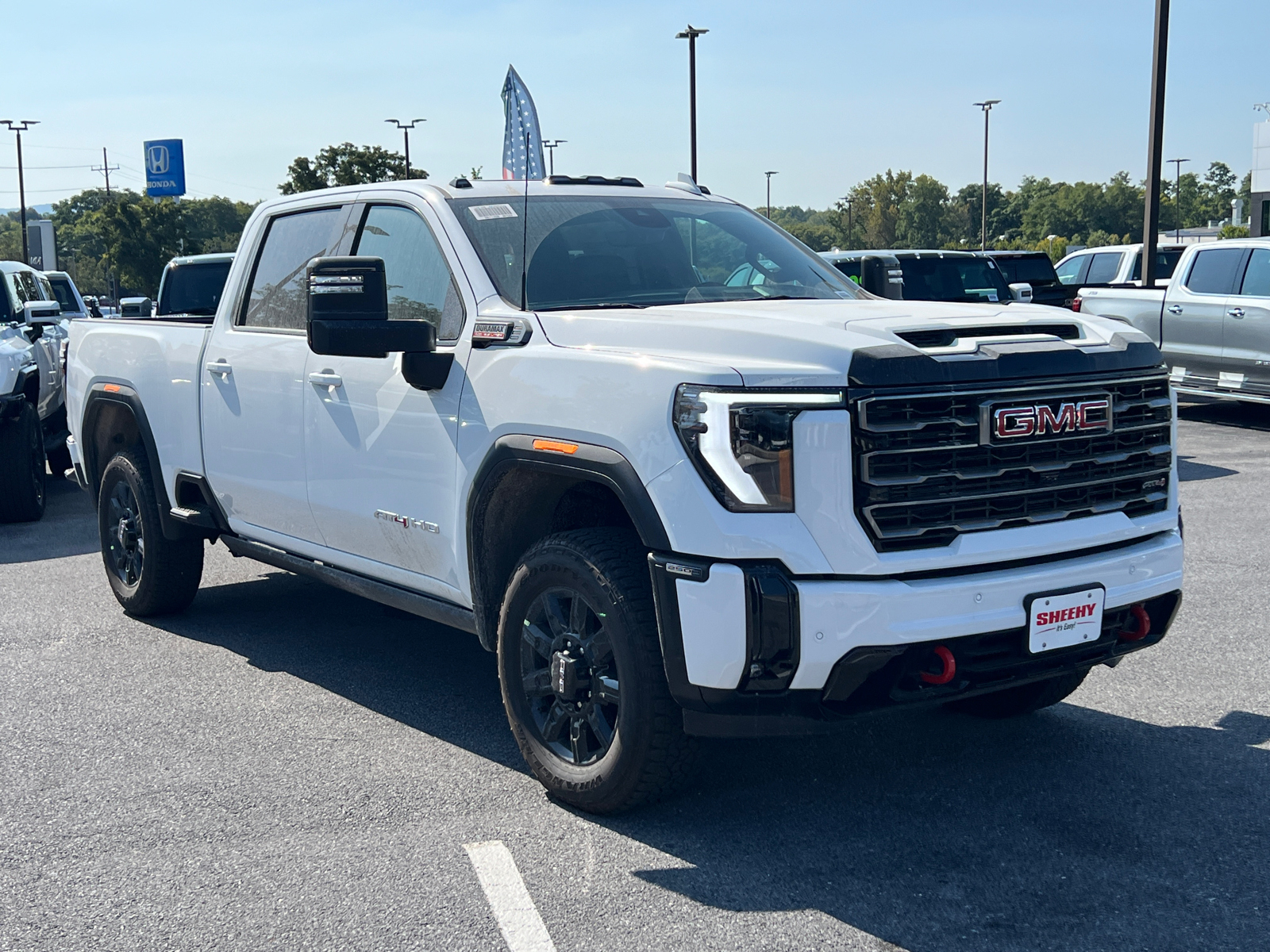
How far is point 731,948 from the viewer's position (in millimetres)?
3295

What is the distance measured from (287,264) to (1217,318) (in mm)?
10944

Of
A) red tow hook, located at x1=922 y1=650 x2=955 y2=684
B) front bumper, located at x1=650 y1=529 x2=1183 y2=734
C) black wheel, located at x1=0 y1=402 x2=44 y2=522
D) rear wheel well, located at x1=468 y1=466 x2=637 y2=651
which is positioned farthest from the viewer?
black wheel, located at x1=0 y1=402 x2=44 y2=522

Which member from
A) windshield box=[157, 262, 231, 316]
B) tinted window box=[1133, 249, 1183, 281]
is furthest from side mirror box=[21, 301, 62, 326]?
tinted window box=[1133, 249, 1183, 281]

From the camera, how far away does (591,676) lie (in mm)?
4066

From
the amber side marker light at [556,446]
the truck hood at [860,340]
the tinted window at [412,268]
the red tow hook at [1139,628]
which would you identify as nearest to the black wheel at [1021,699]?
the red tow hook at [1139,628]

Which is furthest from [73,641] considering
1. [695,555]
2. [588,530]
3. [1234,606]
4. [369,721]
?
[1234,606]

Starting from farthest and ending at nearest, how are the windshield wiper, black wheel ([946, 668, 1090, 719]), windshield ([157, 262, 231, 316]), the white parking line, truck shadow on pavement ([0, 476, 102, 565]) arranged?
windshield ([157, 262, 231, 316])
truck shadow on pavement ([0, 476, 102, 565])
black wheel ([946, 668, 1090, 719])
the windshield wiper
the white parking line

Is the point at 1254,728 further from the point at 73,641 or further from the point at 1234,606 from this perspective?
the point at 73,641

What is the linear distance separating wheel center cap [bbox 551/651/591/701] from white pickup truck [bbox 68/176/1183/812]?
0.4 inches

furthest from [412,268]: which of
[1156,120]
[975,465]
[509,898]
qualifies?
[1156,120]

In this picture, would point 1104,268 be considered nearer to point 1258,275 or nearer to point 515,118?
point 1258,275

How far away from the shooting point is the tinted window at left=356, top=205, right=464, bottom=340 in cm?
474

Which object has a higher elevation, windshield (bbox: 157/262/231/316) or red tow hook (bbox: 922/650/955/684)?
windshield (bbox: 157/262/231/316)

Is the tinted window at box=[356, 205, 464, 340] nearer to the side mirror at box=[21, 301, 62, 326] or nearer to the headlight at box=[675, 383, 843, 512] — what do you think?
the headlight at box=[675, 383, 843, 512]
